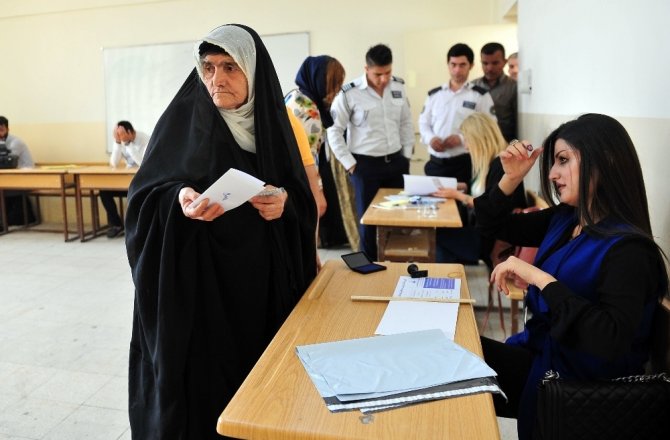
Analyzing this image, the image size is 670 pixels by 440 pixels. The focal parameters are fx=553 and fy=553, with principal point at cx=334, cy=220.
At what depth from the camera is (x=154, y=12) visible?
6559 mm

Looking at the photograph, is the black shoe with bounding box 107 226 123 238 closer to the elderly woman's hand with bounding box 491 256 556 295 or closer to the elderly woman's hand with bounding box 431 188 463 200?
the elderly woman's hand with bounding box 431 188 463 200

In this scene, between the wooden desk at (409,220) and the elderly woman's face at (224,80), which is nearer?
the elderly woman's face at (224,80)

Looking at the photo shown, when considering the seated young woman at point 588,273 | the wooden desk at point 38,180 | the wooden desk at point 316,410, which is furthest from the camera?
the wooden desk at point 38,180

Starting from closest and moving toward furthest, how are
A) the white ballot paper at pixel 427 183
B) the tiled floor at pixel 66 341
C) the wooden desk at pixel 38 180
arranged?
the tiled floor at pixel 66 341 < the white ballot paper at pixel 427 183 < the wooden desk at pixel 38 180

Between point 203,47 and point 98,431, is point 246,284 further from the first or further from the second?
point 98,431

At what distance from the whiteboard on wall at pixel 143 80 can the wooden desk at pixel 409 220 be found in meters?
3.69

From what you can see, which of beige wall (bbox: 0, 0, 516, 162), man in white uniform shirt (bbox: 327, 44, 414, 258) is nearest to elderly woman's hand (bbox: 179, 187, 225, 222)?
man in white uniform shirt (bbox: 327, 44, 414, 258)

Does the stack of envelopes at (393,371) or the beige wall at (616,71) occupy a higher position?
the beige wall at (616,71)

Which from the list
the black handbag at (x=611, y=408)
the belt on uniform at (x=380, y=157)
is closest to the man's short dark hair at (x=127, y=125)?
the belt on uniform at (x=380, y=157)

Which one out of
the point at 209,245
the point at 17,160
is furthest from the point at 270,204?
the point at 17,160

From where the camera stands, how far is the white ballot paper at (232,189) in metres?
1.30

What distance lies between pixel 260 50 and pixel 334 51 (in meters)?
4.64

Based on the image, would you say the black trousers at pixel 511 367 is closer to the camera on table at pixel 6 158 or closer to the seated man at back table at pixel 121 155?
the seated man at back table at pixel 121 155

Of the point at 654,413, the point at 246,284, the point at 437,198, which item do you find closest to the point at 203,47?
the point at 246,284
